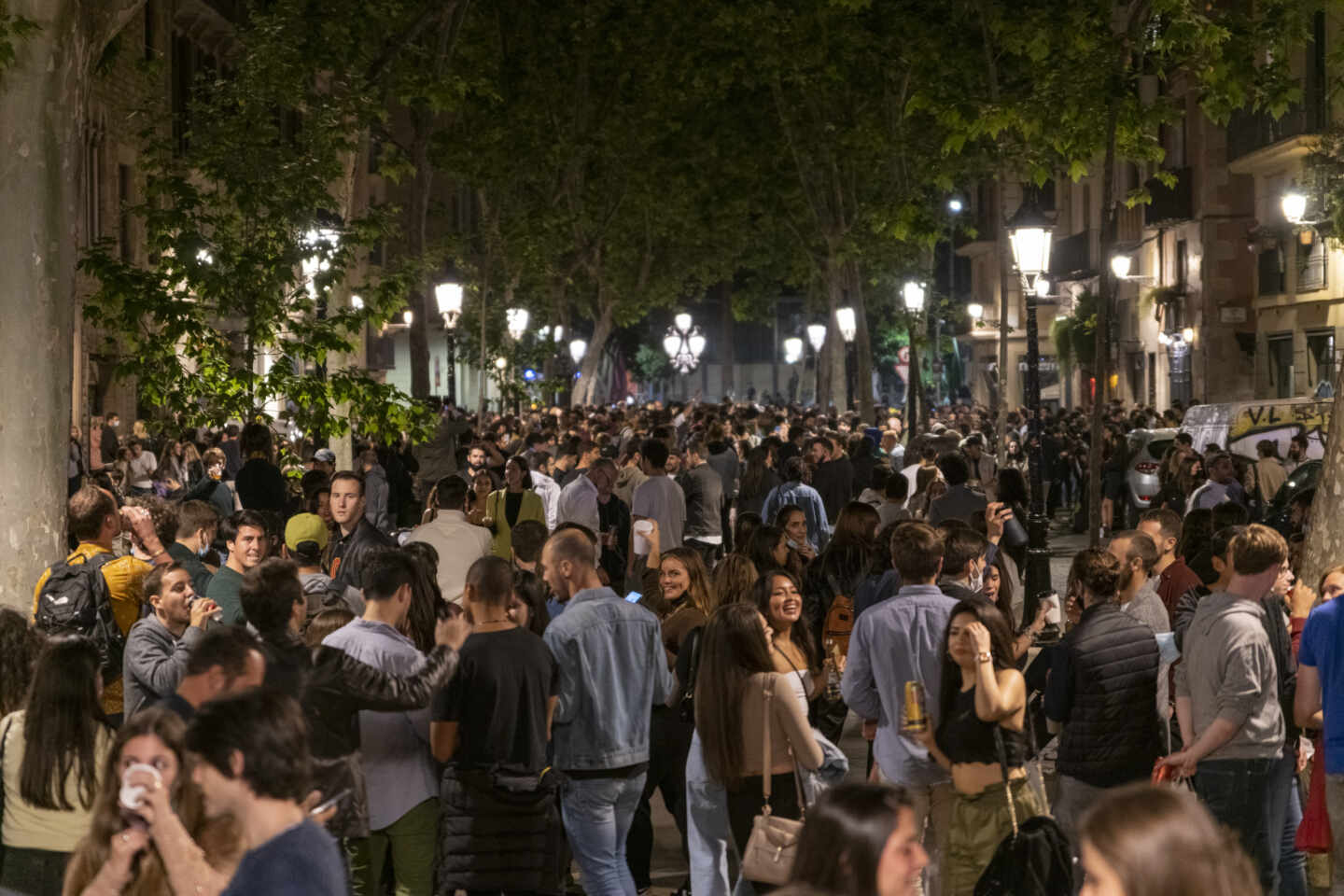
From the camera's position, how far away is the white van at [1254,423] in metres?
23.8

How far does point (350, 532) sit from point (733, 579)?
109 inches

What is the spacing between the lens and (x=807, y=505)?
14391mm

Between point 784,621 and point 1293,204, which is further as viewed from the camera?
point 1293,204

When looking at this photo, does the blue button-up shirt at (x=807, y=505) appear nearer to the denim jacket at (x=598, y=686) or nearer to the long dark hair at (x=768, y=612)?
the long dark hair at (x=768, y=612)

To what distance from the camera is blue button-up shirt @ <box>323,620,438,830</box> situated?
6894 millimetres

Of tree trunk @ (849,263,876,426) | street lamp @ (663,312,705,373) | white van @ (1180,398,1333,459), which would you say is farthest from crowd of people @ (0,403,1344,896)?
street lamp @ (663,312,705,373)

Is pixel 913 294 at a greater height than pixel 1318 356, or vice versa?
pixel 913 294

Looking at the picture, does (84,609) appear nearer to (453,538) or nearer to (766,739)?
(453,538)

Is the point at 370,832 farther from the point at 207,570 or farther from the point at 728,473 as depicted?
the point at 728,473

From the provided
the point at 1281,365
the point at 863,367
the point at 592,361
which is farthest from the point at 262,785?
the point at 592,361

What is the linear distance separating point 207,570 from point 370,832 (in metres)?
2.58

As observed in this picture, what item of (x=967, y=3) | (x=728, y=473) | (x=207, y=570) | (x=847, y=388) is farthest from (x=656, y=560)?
(x=847, y=388)

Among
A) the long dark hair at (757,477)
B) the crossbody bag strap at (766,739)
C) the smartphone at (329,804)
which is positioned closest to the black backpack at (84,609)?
the smartphone at (329,804)

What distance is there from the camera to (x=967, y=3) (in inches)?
894
